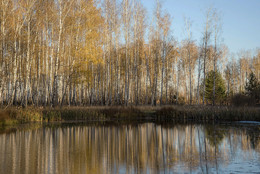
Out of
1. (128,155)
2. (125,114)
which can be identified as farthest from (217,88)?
(128,155)

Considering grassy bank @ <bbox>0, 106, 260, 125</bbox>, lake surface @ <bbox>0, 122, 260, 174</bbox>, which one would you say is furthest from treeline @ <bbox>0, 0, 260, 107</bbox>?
lake surface @ <bbox>0, 122, 260, 174</bbox>

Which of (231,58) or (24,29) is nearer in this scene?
(24,29)

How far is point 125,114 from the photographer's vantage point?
25312 mm

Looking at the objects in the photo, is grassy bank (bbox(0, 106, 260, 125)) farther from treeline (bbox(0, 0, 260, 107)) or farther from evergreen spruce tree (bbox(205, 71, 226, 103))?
evergreen spruce tree (bbox(205, 71, 226, 103))

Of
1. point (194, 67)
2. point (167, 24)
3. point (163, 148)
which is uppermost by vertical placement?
point (167, 24)

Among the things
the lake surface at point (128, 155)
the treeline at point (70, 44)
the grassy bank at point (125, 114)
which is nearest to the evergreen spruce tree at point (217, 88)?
the treeline at point (70, 44)

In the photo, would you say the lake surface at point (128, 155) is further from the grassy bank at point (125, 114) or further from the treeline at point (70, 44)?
the treeline at point (70, 44)

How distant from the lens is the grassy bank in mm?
19750

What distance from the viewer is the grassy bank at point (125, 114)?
19.8m

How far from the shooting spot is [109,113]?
24.9 meters

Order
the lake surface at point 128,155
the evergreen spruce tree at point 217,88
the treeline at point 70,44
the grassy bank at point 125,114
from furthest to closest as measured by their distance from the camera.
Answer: the evergreen spruce tree at point 217,88
the treeline at point 70,44
the grassy bank at point 125,114
the lake surface at point 128,155

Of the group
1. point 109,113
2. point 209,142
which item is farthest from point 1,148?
point 109,113

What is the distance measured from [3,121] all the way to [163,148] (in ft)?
41.0

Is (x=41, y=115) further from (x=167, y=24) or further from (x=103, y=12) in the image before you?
(x=167, y=24)
